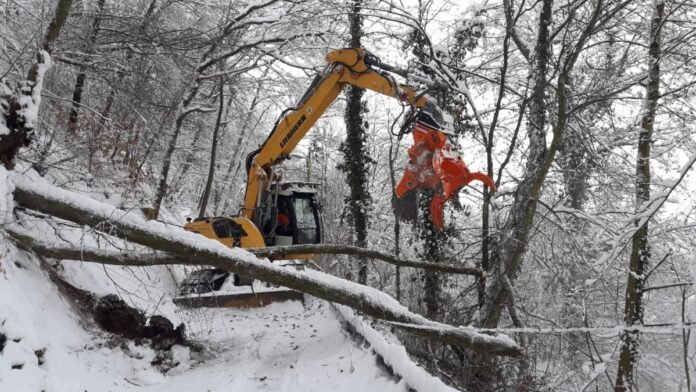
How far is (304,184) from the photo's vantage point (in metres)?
10.2


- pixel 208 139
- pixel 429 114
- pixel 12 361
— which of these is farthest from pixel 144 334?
pixel 208 139

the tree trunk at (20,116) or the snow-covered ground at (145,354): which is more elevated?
the tree trunk at (20,116)

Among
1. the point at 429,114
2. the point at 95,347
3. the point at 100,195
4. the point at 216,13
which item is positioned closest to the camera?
the point at 95,347

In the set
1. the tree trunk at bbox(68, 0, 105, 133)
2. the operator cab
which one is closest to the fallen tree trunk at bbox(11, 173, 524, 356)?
the tree trunk at bbox(68, 0, 105, 133)

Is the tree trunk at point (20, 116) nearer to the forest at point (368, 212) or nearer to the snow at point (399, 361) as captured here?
the forest at point (368, 212)

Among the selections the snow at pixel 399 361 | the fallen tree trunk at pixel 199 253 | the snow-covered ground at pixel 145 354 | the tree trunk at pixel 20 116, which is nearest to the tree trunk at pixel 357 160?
the snow-covered ground at pixel 145 354

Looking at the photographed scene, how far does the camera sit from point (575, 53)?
4461 mm

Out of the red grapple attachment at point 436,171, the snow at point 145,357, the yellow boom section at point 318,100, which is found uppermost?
the yellow boom section at point 318,100

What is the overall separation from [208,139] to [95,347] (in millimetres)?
18494

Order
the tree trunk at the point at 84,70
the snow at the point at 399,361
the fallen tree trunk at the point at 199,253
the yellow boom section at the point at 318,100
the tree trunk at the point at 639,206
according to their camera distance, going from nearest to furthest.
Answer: the snow at the point at 399,361, the fallen tree trunk at the point at 199,253, the tree trunk at the point at 639,206, the yellow boom section at the point at 318,100, the tree trunk at the point at 84,70

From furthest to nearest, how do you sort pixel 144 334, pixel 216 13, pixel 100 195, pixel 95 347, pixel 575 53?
pixel 216 13 → pixel 100 195 → pixel 144 334 → pixel 95 347 → pixel 575 53

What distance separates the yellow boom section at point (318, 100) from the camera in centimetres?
796

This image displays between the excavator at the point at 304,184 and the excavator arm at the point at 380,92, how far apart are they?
11mm

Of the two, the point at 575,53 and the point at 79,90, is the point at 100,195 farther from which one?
the point at 575,53
